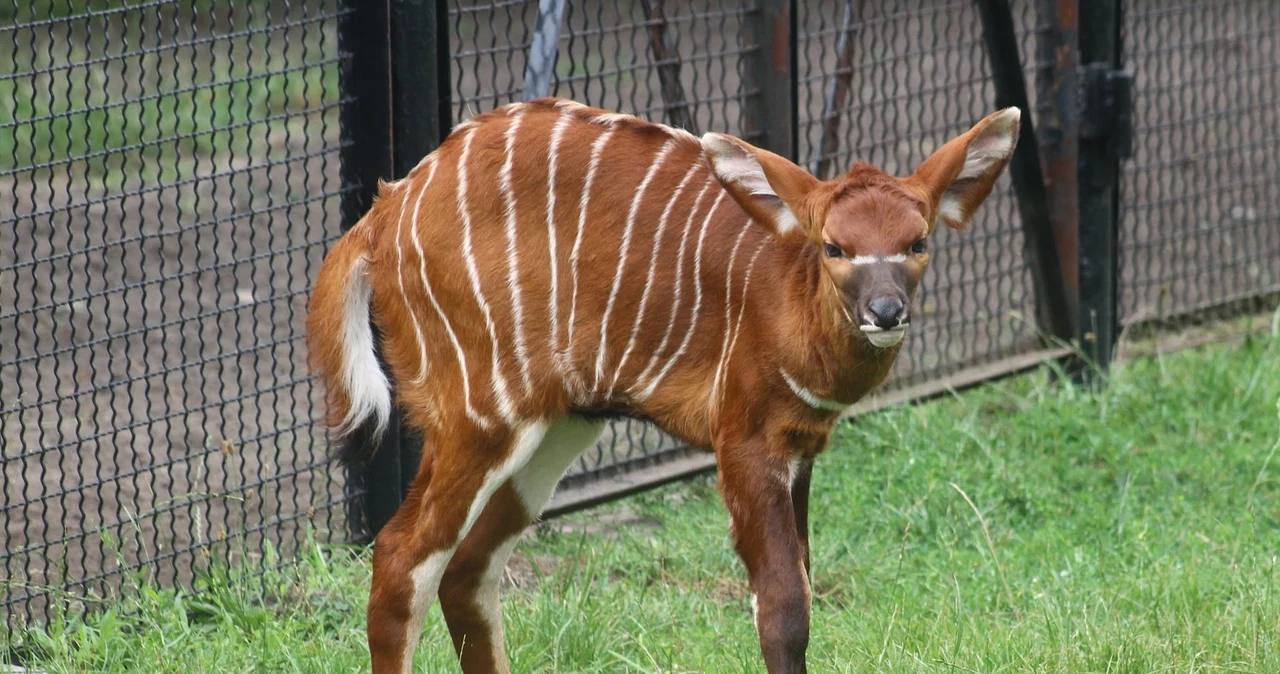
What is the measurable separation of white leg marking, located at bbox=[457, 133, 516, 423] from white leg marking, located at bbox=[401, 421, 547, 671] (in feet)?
0.21

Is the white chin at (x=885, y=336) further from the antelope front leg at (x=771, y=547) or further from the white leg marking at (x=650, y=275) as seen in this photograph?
the white leg marking at (x=650, y=275)

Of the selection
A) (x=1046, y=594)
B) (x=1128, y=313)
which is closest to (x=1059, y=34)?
(x=1128, y=313)

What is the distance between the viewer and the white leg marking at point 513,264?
360 cm

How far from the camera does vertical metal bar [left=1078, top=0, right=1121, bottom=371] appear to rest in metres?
6.35

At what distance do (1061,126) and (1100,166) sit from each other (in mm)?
226

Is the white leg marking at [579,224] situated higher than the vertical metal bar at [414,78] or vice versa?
the vertical metal bar at [414,78]

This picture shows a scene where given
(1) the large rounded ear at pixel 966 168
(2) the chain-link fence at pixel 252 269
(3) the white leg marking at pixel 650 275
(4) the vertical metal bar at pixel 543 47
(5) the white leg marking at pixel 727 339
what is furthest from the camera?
(2) the chain-link fence at pixel 252 269

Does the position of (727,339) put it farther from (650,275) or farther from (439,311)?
(439,311)

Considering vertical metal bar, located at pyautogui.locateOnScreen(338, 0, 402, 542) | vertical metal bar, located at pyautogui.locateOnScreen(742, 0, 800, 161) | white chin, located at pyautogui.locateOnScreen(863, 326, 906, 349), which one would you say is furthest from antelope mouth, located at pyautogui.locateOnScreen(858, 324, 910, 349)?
vertical metal bar, located at pyautogui.locateOnScreen(742, 0, 800, 161)

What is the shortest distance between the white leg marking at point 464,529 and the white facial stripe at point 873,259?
849 millimetres

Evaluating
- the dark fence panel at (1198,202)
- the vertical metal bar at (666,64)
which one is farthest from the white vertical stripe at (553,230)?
the dark fence panel at (1198,202)

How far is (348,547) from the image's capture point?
15.7ft

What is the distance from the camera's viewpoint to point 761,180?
A: 11.3 ft

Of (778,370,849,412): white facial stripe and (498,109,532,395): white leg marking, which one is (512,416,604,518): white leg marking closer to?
(498,109,532,395): white leg marking
